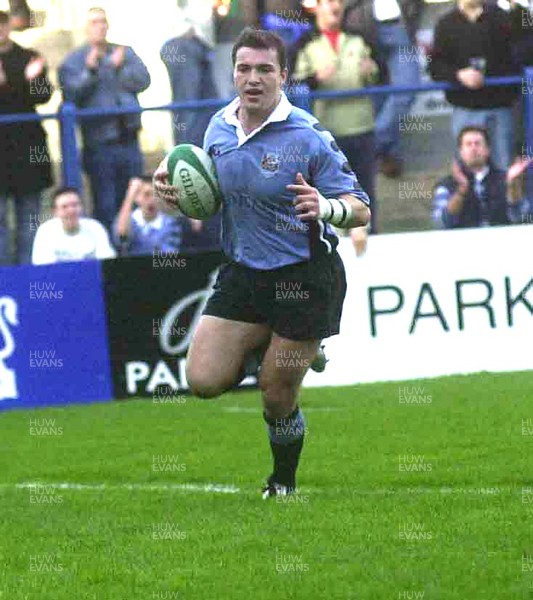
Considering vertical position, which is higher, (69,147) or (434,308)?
(69,147)

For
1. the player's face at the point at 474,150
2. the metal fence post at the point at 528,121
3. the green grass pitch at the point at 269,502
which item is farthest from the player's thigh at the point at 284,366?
the metal fence post at the point at 528,121

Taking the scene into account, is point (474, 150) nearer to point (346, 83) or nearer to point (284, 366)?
point (346, 83)

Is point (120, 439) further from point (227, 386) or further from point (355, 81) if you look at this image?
point (355, 81)

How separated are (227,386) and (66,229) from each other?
6.04 meters

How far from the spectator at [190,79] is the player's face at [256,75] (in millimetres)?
6489

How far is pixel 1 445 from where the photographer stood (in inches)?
455

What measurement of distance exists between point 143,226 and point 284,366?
6.53m

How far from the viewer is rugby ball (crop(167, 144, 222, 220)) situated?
27.7ft

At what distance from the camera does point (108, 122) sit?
14.7 meters

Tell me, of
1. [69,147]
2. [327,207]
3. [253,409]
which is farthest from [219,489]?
[69,147]

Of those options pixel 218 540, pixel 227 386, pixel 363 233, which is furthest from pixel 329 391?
pixel 218 540

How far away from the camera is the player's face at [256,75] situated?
8180 millimetres

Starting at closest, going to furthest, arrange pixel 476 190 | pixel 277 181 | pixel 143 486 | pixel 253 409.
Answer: pixel 277 181 → pixel 143 486 → pixel 253 409 → pixel 476 190

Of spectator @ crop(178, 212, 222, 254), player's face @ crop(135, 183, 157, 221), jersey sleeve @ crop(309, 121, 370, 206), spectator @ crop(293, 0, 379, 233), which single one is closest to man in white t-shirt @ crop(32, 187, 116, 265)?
player's face @ crop(135, 183, 157, 221)
